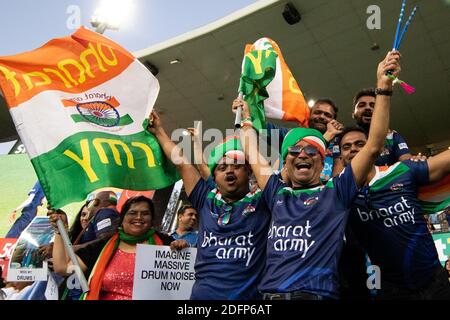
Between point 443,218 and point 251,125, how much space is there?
17.1ft

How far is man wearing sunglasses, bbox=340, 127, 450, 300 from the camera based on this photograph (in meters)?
2.26

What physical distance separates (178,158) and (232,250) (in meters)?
0.89

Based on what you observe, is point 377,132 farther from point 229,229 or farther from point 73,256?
point 73,256

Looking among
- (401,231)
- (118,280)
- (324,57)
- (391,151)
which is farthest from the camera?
(324,57)

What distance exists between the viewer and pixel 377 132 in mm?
2158

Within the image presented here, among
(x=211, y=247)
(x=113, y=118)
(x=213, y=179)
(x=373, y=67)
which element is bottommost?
(x=211, y=247)

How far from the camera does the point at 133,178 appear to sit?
3.25 metres

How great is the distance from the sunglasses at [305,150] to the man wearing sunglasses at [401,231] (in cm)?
37

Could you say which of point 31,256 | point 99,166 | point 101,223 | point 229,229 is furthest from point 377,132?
point 31,256

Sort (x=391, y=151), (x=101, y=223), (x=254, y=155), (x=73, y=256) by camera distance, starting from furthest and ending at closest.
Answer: (x=101, y=223), (x=391, y=151), (x=73, y=256), (x=254, y=155)

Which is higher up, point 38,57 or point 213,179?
point 38,57

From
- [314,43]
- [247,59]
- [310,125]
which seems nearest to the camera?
[247,59]
